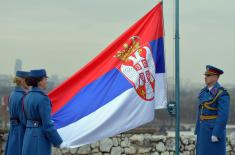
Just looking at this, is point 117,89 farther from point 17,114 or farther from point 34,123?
point 17,114

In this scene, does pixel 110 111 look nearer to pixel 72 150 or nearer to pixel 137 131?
pixel 72 150

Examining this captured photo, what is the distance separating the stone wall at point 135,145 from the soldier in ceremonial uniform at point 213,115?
3.04m

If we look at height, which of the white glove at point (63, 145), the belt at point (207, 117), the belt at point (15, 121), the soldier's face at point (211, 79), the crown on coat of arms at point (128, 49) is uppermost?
the crown on coat of arms at point (128, 49)

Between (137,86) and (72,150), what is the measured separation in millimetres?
3309

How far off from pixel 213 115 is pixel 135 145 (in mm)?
3335

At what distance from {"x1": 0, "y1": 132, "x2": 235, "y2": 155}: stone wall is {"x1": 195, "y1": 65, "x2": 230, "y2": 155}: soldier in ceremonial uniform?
9.96 ft

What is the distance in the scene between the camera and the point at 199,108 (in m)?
7.02

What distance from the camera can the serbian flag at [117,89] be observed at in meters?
6.61

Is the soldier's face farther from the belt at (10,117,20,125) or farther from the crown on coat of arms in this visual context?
the belt at (10,117,20,125)

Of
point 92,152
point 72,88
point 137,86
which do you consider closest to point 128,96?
point 137,86

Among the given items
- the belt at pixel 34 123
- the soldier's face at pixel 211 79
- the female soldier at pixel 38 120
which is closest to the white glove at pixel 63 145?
the female soldier at pixel 38 120

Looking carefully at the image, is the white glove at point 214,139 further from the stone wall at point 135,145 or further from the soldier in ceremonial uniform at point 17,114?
the stone wall at point 135,145

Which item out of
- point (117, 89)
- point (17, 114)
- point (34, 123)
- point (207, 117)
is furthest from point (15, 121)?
point (207, 117)

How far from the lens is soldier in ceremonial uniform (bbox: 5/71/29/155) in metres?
6.87
